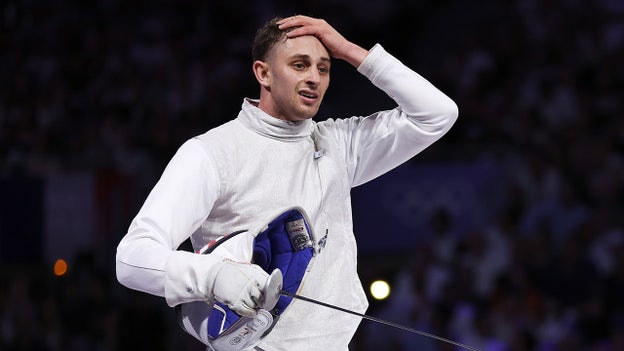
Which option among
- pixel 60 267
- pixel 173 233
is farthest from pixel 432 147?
pixel 173 233

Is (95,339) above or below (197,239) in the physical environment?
below

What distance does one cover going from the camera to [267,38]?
2465mm

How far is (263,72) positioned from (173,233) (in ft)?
1.67

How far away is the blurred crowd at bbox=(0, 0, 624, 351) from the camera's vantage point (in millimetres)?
5316

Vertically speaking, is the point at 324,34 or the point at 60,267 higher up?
the point at 324,34

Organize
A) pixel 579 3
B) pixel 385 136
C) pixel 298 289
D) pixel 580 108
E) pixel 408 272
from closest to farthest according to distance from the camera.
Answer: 1. pixel 298 289
2. pixel 385 136
3. pixel 408 272
4. pixel 580 108
5. pixel 579 3

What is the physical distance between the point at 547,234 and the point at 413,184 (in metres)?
0.83

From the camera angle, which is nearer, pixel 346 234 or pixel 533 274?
pixel 346 234

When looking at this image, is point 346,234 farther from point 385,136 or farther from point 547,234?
point 547,234

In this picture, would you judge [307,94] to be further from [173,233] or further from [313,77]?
[173,233]

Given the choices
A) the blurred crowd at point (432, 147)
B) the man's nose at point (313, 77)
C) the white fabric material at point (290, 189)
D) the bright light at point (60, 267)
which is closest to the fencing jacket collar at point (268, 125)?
the white fabric material at point (290, 189)

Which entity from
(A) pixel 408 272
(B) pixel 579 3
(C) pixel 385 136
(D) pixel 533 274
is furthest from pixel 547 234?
(C) pixel 385 136

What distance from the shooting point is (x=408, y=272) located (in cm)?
572

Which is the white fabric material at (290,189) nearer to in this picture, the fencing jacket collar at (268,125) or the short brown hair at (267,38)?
the fencing jacket collar at (268,125)
